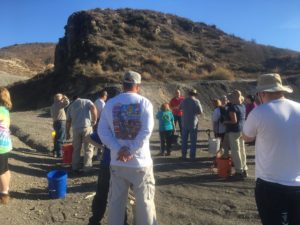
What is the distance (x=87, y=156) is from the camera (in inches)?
399

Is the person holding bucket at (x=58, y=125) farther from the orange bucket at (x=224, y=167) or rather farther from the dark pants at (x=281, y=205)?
the dark pants at (x=281, y=205)

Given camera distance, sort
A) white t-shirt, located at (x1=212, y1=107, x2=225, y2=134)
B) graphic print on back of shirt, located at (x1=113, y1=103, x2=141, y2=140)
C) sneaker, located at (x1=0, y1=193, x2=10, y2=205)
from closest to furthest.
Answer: graphic print on back of shirt, located at (x1=113, y1=103, x2=141, y2=140) → sneaker, located at (x1=0, y1=193, x2=10, y2=205) → white t-shirt, located at (x1=212, y1=107, x2=225, y2=134)

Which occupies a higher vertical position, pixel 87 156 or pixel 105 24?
pixel 105 24

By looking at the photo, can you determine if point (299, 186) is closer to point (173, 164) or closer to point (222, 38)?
point (173, 164)

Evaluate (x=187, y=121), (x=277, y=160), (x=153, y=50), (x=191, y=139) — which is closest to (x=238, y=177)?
(x=191, y=139)

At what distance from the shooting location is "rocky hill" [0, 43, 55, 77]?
7474cm

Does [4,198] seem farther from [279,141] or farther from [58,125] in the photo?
[58,125]

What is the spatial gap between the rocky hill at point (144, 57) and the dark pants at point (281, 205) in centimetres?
2534

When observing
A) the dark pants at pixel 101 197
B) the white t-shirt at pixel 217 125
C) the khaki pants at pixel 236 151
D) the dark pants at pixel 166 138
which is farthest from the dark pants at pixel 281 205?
the dark pants at pixel 166 138

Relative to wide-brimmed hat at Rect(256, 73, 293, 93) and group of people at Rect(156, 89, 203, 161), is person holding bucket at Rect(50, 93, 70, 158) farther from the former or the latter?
wide-brimmed hat at Rect(256, 73, 293, 93)

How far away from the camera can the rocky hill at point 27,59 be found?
74.7m

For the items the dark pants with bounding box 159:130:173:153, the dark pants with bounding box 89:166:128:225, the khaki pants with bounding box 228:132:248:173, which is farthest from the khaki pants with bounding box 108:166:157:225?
the dark pants with bounding box 159:130:173:153

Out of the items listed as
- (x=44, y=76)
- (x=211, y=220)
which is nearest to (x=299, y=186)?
(x=211, y=220)

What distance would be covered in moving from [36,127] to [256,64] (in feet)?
115
